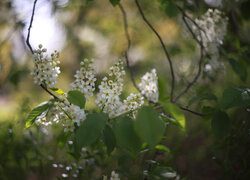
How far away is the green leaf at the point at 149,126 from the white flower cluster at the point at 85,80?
0.34 m

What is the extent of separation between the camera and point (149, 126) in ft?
2.17

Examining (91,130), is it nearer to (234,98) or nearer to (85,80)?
(85,80)

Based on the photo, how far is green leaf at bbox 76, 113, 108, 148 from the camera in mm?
720

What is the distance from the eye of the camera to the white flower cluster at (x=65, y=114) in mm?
871

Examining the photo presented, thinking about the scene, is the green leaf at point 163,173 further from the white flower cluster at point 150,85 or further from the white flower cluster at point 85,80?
the white flower cluster at point 85,80

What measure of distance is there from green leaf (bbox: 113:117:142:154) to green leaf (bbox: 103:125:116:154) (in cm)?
13

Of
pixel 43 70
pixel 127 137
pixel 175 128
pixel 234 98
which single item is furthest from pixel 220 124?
pixel 175 128

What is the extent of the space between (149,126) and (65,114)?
423 mm

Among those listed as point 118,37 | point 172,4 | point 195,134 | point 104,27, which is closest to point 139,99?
point 172,4

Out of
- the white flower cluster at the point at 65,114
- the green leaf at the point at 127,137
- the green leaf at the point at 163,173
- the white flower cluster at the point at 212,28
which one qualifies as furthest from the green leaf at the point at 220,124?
the white flower cluster at the point at 212,28

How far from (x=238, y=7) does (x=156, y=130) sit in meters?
1.84

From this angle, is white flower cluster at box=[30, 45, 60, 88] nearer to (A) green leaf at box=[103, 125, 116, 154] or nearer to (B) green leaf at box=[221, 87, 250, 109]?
(A) green leaf at box=[103, 125, 116, 154]

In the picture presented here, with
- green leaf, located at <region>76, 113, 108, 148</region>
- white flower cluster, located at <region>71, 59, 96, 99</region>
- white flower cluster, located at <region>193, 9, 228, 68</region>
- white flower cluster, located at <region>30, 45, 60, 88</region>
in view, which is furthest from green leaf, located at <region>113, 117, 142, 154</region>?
white flower cluster, located at <region>193, 9, 228, 68</region>

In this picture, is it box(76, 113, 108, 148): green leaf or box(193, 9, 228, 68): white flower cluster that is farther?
box(193, 9, 228, 68): white flower cluster
